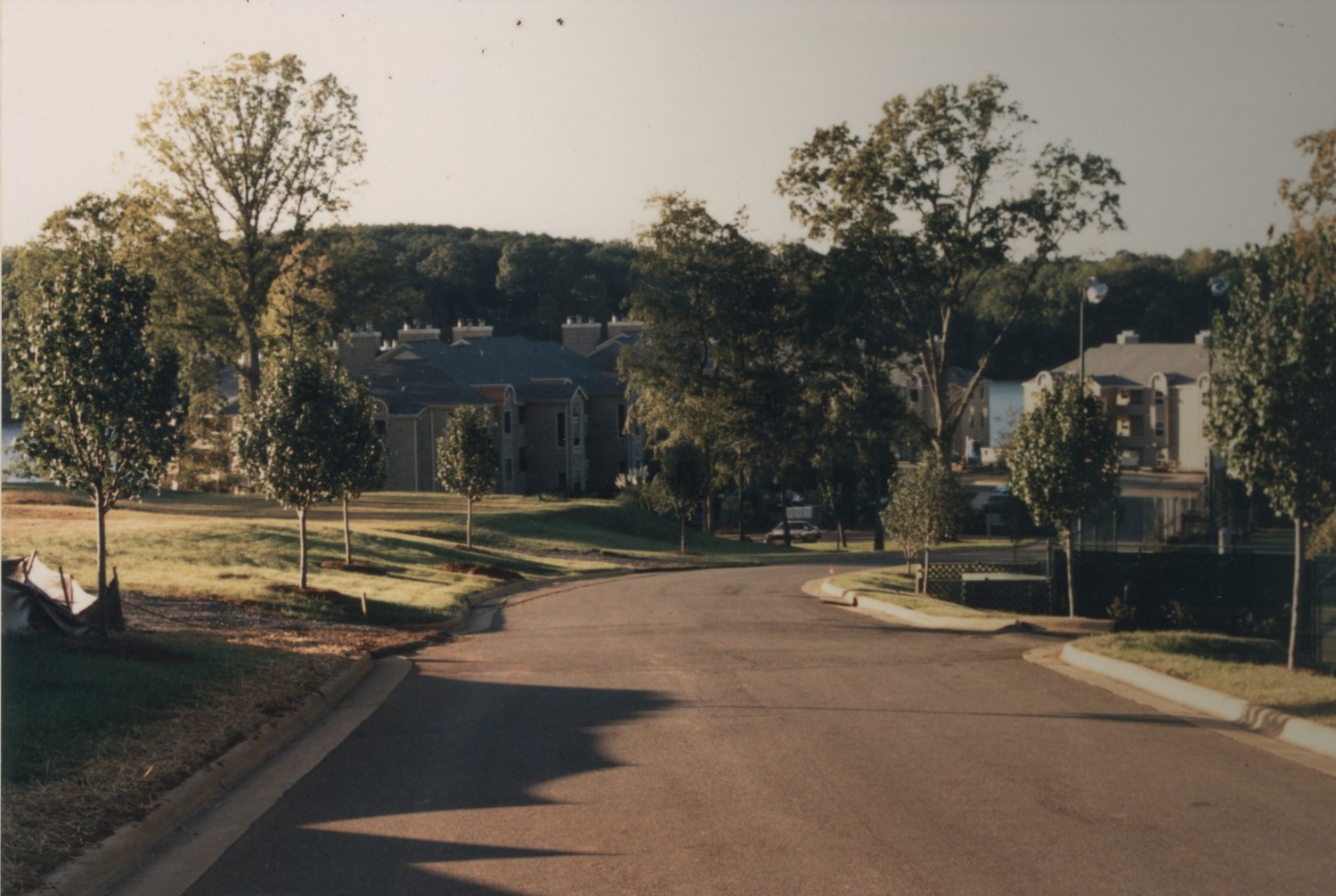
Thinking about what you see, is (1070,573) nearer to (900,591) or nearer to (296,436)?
(900,591)

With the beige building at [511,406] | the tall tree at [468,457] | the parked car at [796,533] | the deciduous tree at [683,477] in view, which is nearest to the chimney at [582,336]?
the beige building at [511,406]

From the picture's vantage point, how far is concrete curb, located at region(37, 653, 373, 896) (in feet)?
24.7

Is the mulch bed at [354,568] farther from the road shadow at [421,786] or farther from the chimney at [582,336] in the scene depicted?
the chimney at [582,336]

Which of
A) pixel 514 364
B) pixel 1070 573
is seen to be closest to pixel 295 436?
pixel 1070 573

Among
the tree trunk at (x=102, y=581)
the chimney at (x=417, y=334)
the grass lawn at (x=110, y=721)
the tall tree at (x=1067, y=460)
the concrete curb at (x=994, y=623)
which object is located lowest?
the concrete curb at (x=994, y=623)

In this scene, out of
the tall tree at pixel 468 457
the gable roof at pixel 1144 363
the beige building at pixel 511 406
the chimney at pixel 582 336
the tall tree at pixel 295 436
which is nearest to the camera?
the tall tree at pixel 295 436

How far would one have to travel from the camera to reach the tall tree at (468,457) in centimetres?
4253

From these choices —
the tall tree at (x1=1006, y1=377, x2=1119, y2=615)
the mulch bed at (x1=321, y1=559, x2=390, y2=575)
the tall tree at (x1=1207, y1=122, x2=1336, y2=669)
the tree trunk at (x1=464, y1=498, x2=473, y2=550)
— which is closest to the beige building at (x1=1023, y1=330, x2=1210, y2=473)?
the tree trunk at (x1=464, y1=498, x2=473, y2=550)

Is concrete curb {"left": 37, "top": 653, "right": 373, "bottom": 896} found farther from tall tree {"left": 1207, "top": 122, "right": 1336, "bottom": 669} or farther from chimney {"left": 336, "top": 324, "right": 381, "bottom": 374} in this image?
chimney {"left": 336, "top": 324, "right": 381, "bottom": 374}

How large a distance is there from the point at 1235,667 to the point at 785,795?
899 cm

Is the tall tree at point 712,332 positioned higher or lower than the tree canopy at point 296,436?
higher

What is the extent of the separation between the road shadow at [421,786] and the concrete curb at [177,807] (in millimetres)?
611

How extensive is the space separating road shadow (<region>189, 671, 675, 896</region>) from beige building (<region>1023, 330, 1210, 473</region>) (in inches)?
2793

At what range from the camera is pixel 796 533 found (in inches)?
2650
